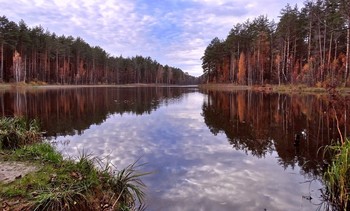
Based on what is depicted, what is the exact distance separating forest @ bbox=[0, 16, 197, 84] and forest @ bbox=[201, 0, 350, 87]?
163ft

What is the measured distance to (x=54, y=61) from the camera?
98.8 meters

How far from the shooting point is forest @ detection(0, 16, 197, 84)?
234ft

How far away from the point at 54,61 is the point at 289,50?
7642cm

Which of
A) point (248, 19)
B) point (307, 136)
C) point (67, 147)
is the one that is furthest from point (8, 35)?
point (307, 136)

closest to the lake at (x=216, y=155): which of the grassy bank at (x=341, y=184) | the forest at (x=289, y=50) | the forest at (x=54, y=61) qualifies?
the grassy bank at (x=341, y=184)

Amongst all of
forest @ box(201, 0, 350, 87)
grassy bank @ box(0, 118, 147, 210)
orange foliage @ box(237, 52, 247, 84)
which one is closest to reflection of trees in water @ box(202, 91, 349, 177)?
grassy bank @ box(0, 118, 147, 210)

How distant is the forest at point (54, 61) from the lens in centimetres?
7144

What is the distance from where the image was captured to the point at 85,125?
16672 millimetres

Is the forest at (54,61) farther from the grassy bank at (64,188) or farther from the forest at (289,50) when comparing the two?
the grassy bank at (64,188)

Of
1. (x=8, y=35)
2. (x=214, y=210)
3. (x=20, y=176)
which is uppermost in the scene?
(x=8, y=35)

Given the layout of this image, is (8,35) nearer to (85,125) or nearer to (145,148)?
(85,125)

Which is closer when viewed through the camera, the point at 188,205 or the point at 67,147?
the point at 188,205

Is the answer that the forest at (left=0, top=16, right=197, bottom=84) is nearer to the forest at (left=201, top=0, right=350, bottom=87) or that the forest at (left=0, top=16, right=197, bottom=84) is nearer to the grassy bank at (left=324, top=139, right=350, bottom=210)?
the forest at (left=201, top=0, right=350, bottom=87)

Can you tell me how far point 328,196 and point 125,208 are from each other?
4587mm
